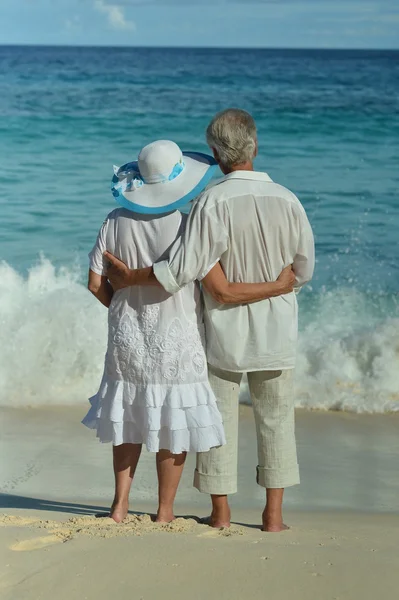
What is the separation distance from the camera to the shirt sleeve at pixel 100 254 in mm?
3404

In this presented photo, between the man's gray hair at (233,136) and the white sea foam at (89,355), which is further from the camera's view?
the white sea foam at (89,355)

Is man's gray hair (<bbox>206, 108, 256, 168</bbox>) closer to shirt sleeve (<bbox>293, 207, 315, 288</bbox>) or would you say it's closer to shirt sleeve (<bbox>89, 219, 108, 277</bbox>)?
shirt sleeve (<bbox>293, 207, 315, 288</bbox>)

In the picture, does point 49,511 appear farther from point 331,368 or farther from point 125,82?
point 125,82

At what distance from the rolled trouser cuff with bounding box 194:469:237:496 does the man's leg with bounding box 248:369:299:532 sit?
11 centimetres

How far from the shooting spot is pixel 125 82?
844 inches

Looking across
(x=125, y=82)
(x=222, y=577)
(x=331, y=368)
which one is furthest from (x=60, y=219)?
(x=125, y=82)

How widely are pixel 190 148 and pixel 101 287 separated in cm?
1203

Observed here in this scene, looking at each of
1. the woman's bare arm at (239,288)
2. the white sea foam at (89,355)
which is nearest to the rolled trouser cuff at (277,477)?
the woman's bare arm at (239,288)

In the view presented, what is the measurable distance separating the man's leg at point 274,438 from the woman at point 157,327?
182 millimetres

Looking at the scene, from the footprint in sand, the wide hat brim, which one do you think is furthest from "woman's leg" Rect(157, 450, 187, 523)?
the wide hat brim

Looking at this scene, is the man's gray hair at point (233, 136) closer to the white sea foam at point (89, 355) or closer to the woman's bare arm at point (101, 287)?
the woman's bare arm at point (101, 287)

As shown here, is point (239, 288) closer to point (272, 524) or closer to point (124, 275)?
point (124, 275)

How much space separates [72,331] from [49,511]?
324 centimetres

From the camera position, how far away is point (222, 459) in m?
3.53
